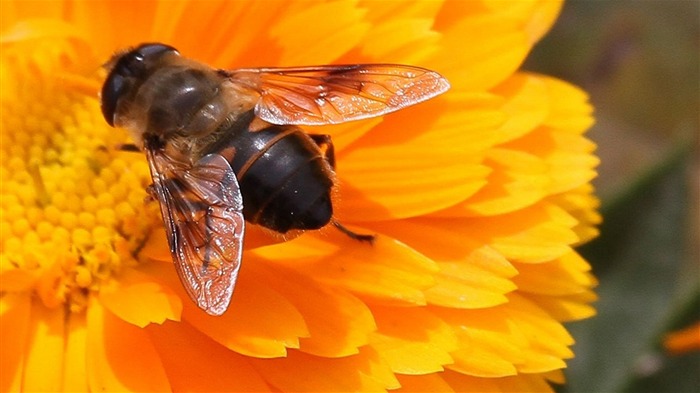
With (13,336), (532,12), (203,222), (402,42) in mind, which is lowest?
(13,336)

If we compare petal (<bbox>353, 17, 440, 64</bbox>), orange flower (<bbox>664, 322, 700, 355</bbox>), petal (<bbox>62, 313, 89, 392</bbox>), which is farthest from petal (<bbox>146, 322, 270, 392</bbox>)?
orange flower (<bbox>664, 322, 700, 355</bbox>)

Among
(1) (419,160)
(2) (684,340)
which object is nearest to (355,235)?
(1) (419,160)

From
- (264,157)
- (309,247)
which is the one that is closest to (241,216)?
(264,157)

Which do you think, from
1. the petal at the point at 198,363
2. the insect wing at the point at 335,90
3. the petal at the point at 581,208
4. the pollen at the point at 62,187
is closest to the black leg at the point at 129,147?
the pollen at the point at 62,187

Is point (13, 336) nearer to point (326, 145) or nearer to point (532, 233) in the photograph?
point (326, 145)

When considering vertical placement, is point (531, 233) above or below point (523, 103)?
below

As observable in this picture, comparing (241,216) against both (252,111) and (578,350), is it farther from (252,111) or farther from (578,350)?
(578,350)

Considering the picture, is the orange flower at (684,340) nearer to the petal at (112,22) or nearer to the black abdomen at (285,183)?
the black abdomen at (285,183)
